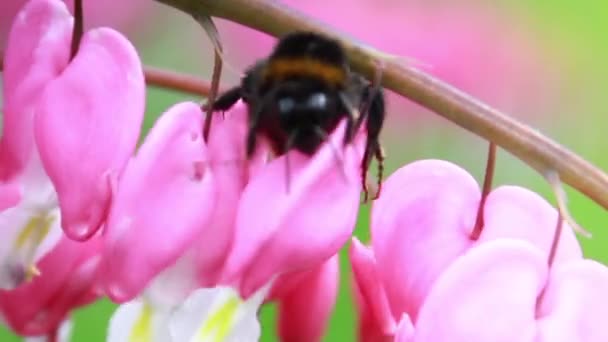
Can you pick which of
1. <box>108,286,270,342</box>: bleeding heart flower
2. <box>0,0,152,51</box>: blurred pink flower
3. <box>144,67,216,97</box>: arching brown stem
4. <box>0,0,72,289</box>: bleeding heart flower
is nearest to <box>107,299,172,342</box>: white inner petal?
<box>108,286,270,342</box>: bleeding heart flower

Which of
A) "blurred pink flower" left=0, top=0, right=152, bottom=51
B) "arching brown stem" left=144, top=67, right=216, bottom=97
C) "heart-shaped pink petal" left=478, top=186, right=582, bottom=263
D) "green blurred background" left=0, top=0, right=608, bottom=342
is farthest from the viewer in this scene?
"green blurred background" left=0, top=0, right=608, bottom=342

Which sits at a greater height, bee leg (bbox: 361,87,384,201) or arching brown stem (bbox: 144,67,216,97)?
bee leg (bbox: 361,87,384,201)

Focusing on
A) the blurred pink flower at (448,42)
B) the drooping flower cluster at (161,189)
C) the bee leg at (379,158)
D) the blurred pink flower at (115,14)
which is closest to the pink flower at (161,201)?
the drooping flower cluster at (161,189)

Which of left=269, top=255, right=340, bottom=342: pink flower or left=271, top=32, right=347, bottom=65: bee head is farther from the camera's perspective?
left=269, top=255, right=340, bottom=342: pink flower

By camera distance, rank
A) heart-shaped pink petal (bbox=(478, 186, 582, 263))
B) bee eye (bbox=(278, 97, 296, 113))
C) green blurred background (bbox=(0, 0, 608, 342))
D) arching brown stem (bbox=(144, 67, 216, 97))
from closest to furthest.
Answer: bee eye (bbox=(278, 97, 296, 113)) → heart-shaped pink petal (bbox=(478, 186, 582, 263)) → arching brown stem (bbox=(144, 67, 216, 97)) → green blurred background (bbox=(0, 0, 608, 342))

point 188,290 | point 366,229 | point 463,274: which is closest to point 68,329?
point 188,290

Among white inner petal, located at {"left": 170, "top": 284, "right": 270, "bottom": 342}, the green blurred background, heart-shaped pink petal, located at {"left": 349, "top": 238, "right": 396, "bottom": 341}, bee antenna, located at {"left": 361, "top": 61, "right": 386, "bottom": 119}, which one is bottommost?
the green blurred background

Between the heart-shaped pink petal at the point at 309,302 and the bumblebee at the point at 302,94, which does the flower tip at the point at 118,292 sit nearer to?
the bumblebee at the point at 302,94

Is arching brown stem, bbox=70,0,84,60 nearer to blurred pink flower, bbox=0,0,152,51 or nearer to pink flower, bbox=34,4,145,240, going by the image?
pink flower, bbox=34,4,145,240

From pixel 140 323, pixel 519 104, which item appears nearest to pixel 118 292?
pixel 140 323
